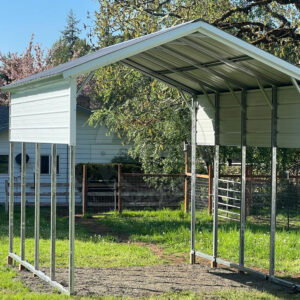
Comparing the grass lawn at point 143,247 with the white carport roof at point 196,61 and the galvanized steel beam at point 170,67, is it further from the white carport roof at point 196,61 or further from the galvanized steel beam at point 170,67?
the galvanized steel beam at point 170,67

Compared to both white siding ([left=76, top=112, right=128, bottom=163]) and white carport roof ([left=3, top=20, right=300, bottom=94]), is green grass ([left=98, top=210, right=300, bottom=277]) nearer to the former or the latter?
white carport roof ([left=3, top=20, right=300, bottom=94])

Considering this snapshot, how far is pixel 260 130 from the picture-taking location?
10.3 meters

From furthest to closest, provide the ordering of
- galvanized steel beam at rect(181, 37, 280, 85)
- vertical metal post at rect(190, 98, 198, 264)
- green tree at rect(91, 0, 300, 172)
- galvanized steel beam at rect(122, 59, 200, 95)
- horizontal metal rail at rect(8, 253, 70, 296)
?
green tree at rect(91, 0, 300, 172)
vertical metal post at rect(190, 98, 198, 264)
galvanized steel beam at rect(122, 59, 200, 95)
galvanized steel beam at rect(181, 37, 280, 85)
horizontal metal rail at rect(8, 253, 70, 296)

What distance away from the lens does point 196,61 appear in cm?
990

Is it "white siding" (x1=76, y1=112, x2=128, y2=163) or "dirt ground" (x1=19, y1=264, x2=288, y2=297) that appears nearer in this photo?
"dirt ground" (x1=19, y1=264, x2=288, y2=297)

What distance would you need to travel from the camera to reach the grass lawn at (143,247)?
9.30 m

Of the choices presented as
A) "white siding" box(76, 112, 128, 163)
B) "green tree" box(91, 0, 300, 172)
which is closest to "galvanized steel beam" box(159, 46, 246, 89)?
"green tree" box(91, 0, 300, 172)

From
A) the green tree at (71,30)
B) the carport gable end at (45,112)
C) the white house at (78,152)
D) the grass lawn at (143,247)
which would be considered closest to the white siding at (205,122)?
the grass lawn at (143,247)

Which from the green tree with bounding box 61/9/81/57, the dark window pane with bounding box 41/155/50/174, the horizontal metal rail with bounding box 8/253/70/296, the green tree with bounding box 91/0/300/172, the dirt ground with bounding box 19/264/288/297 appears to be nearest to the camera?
the horizontal metal rail with bounding box 8/253/70/296

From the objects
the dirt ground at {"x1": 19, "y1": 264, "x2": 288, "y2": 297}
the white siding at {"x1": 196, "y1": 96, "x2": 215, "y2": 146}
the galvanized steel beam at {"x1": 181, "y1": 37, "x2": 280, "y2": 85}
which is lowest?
the dirt ground at {"x1": 19, "y1": 264, "x2": 288, "y2": 297}

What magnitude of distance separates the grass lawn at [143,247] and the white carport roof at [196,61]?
3.12 metres

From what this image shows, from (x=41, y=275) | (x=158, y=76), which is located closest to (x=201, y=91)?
(x=158, y=76)

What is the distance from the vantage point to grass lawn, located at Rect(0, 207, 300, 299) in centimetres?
930

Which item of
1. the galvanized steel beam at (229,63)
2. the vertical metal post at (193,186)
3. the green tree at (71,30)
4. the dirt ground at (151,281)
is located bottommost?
the dirt ground at (151,281)
